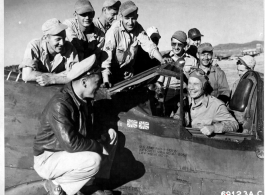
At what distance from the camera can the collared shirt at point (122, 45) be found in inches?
182

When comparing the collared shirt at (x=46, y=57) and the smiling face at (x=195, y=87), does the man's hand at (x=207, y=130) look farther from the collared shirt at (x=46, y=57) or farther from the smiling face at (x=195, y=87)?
the collared shirt at (x=46, y=57)

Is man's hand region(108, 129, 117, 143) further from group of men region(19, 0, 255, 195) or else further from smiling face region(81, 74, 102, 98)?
smiling face region(81, 74, 102, 98)

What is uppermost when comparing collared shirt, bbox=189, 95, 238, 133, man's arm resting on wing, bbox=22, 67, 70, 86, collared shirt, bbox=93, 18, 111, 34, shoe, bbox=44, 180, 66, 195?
collared shirt, bbox=93, 18, 111, 34

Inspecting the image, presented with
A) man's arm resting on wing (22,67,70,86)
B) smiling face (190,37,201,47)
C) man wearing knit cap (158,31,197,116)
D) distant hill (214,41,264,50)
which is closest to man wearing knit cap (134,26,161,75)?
man wearing knit cap (158,31,197,116)

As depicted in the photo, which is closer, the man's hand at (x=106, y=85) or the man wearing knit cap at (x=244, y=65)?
the man's hand at (x=106, y=85)

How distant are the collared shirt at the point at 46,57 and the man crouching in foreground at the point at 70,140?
403mm

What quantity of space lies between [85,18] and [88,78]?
1222 mm

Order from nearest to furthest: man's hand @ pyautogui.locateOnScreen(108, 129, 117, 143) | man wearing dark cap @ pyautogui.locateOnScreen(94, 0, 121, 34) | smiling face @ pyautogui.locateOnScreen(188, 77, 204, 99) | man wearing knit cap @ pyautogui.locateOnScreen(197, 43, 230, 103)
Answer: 1. man's hand @ pyautogui.locateOnScreen(108, 129, 117, 143)
2. smiling face @ pyautogui.locateOnScreen(188, 77, 204, 99)
3. man wearing knit cap @ pyautogui.locateOnScreen(197, 43, 230, 103)
4. man wearing dark cap @ pyautogui.locateOnScreen(94, 0, 121, 34)

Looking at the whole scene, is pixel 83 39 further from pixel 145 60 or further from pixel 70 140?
pixel 70 140

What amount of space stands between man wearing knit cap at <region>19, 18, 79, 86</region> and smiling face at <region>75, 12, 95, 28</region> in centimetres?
50

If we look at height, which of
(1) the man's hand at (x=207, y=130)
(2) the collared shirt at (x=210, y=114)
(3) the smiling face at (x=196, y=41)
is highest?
(3) the smiling face at (x=196, y=41)

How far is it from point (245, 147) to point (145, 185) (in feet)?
3.89

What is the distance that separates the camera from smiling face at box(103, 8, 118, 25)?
5.04 metres

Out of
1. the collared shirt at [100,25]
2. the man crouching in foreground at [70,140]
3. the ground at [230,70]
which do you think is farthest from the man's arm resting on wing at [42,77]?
the ground at [230,70]
